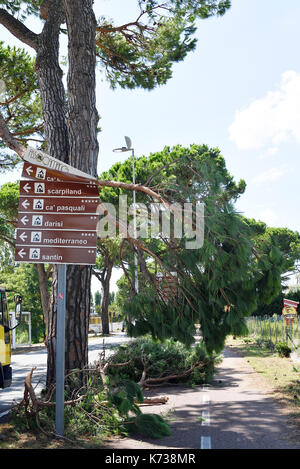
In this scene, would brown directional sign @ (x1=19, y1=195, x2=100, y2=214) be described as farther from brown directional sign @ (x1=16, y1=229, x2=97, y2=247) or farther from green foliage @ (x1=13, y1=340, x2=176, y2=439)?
green foliage @ (x1=13, y1=340, x2=176, y2=439)

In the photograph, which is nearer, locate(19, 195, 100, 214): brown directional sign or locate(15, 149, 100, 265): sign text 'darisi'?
locate(15, 149, 100, 265): sign text 'darisi'

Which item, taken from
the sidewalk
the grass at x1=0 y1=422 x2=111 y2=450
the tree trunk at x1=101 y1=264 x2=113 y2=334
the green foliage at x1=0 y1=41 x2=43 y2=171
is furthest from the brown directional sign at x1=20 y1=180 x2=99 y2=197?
the tree trunk at x1=101 y1=264 x2=113 y2=334

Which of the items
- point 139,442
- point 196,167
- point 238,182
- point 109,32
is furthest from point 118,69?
point 238,182

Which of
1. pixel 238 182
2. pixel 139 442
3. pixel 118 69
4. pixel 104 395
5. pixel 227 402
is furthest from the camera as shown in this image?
pixel 238 182

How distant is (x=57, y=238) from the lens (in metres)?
6.31

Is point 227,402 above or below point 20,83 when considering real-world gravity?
below

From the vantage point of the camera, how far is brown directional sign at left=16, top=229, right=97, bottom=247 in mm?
6289

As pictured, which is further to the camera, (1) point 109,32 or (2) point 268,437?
(1) point 109,32

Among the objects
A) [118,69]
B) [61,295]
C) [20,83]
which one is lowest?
[61,295]

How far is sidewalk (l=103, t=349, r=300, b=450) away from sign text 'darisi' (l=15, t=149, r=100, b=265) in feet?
8.05

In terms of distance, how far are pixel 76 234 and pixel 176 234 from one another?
2.08m

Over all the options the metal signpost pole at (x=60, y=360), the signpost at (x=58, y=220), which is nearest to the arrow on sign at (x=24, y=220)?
the signpost at (x=58, y=220)

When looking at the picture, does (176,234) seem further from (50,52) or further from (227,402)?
(50,52)

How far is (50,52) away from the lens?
934 centimetres
